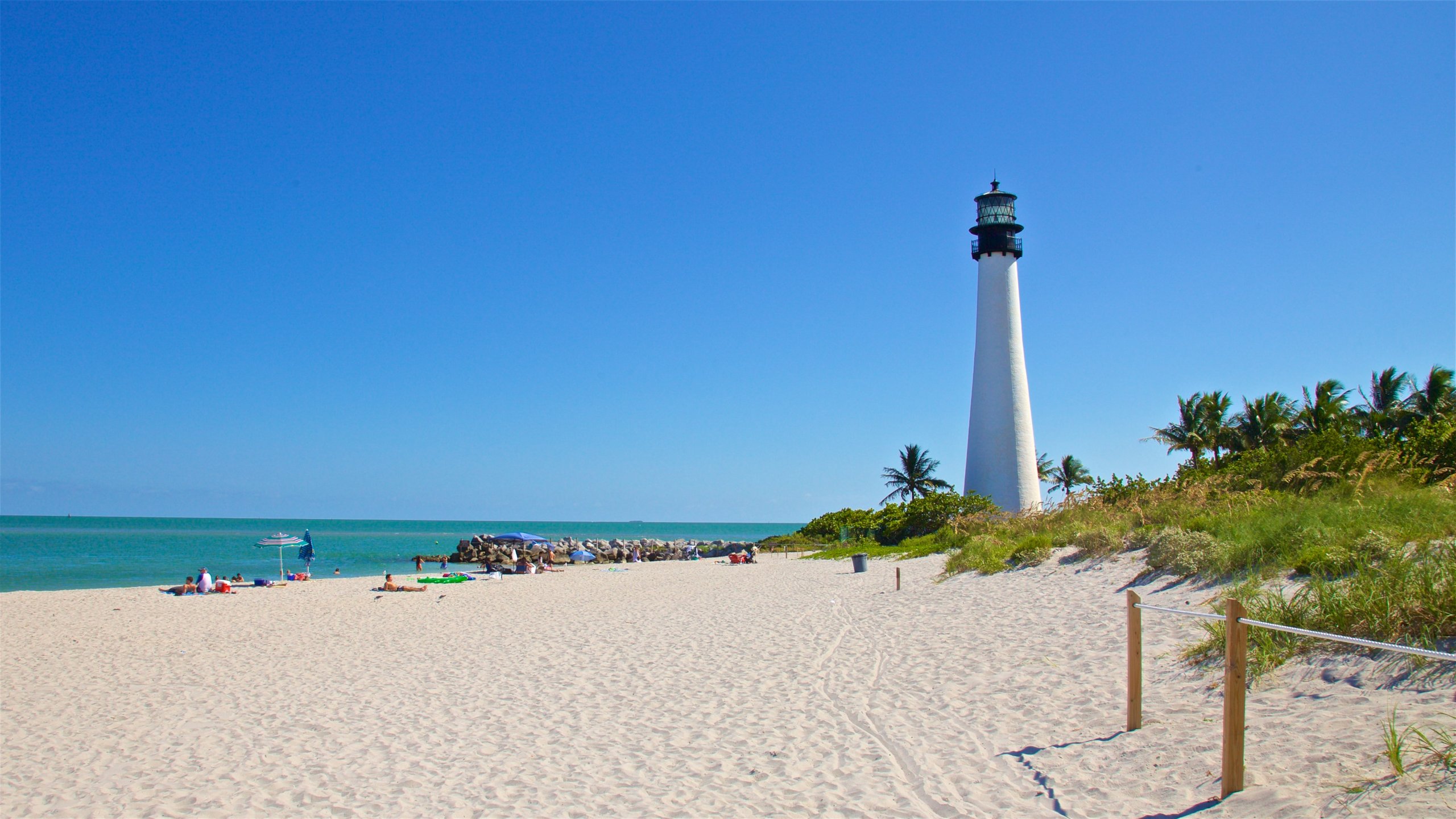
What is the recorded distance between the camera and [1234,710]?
14.8 feet

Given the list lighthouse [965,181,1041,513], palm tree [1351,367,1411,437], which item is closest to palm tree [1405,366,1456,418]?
palm tree [1351,367,1411,437]

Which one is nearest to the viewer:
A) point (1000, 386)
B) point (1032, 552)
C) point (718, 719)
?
point (718, 719)

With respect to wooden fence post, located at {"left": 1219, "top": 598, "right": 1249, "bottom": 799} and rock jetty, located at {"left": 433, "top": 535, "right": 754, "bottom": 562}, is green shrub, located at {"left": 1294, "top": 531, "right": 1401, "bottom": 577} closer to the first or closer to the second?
wooden fence post, located at {"left": 1219, "top": 598, "right": 1249, "bottom": 799}

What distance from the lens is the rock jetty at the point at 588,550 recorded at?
1660 inches

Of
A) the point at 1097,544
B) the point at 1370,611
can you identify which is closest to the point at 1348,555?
the point at 1370,611

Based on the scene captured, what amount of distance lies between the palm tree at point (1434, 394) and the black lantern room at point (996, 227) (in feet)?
52.0

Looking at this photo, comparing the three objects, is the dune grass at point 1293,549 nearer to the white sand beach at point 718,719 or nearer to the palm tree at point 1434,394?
the white sand beach at point 718,719

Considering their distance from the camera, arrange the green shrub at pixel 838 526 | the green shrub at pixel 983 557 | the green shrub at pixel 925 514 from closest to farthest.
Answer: the green shrub at pixel 983 557 → the green shrub at pixel 925 514 → the green shrub at pixel 838 526

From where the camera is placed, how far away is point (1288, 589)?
823 cm

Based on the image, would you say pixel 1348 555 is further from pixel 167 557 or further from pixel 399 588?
pixel 167 557

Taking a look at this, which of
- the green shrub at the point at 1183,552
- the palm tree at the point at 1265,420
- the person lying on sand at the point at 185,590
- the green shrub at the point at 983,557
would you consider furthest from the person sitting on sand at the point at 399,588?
the palm tree at the point at 1265,420

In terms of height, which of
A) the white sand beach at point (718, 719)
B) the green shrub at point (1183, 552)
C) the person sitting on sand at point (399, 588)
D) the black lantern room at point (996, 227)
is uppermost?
the black lantern room at point (996, 227)

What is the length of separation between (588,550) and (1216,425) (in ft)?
104

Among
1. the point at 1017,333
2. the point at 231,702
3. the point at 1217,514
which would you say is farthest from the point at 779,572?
the point at 231,702
